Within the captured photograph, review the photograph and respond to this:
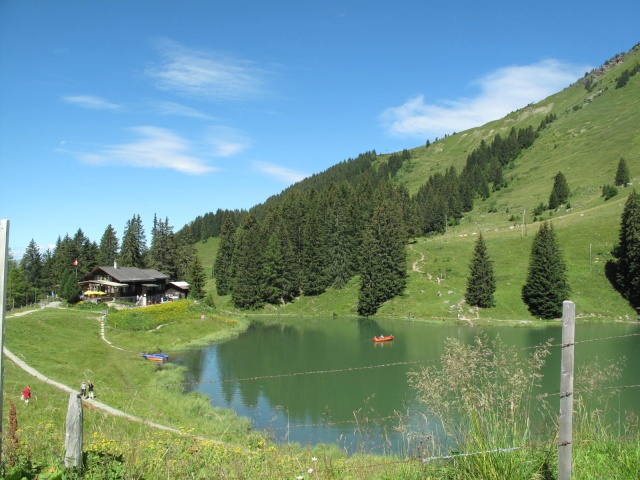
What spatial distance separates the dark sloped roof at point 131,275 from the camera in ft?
227

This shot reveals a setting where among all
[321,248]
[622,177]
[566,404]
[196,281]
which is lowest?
[196,281]

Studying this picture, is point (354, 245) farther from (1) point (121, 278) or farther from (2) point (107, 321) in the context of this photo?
(2) point (107, 321)

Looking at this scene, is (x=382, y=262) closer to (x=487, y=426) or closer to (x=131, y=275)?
(x=131, y=275)

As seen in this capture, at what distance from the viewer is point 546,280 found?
64875 mm

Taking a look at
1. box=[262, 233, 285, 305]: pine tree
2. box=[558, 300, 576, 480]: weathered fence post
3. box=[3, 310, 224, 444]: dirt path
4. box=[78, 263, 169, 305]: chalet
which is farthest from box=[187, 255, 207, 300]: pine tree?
box=[558, 300, 576, 480]: weathered fence post

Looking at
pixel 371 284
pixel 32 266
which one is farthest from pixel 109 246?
pixel 371 284

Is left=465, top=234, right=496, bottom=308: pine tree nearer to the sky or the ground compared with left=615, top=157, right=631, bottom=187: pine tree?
nearer to the ground

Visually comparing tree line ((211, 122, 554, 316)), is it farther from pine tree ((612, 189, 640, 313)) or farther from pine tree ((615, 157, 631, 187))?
pine tree ((615, 157, 631, 187))

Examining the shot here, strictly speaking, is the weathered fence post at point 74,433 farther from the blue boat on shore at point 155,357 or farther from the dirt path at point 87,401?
the blue boat on shore at point 155,357

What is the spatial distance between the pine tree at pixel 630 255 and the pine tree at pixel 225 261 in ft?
225

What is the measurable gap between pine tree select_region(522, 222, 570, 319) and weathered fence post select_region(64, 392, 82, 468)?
67.8m

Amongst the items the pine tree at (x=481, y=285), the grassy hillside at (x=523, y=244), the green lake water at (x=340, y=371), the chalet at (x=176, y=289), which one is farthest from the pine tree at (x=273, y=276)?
the pine tree at (x=481, y=285)

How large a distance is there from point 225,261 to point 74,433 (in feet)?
327

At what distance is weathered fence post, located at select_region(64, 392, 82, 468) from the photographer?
17.6 feet
